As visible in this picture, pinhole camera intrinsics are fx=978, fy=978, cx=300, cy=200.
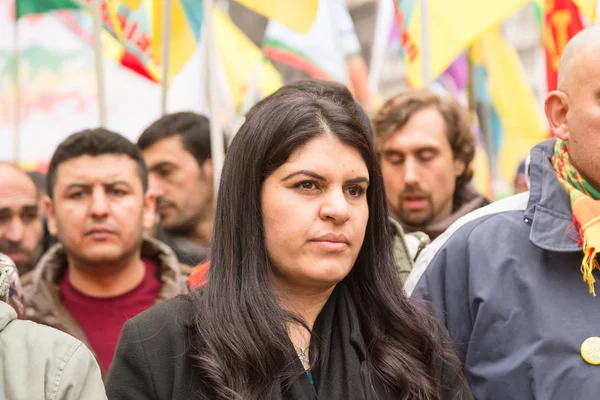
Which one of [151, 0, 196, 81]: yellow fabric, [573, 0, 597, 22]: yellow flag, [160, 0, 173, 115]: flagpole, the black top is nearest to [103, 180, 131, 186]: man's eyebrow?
[160, 0, 173, 115]: flagpole

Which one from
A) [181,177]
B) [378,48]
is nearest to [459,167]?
[181,177]

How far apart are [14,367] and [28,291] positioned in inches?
74.9

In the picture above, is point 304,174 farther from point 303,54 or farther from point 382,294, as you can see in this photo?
point 303,54

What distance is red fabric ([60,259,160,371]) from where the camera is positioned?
3881 mm

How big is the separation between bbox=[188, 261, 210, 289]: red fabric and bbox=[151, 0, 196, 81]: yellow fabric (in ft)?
11.1

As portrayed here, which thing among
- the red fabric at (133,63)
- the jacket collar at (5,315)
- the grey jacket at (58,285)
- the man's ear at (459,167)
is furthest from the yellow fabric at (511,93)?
the jacket collar at (5,315)

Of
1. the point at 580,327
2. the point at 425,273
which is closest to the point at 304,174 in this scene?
the point at 425,273

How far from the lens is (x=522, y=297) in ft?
9.57

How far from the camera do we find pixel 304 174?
102 inches

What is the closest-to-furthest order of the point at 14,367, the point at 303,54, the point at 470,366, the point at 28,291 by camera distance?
the point at 14,367 < the point at 470,366 < the point at 28,291 < the point at 303,54

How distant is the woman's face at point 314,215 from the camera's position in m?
2.59

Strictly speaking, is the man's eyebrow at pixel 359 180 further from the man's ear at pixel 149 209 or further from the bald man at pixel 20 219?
the bald man at pixel 20 219

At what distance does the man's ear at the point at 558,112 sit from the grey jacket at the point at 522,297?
0.36 feet

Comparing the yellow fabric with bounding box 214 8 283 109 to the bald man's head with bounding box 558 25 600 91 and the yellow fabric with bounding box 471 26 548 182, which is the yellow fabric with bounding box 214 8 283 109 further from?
the bald man's head with bounding box 558 25 600 91
